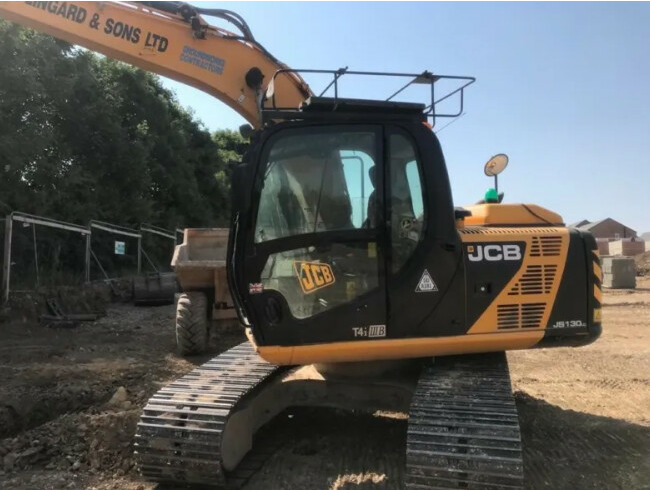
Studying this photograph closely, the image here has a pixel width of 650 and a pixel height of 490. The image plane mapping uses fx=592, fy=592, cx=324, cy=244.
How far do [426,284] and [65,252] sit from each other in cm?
1265

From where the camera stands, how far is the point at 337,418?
571cm

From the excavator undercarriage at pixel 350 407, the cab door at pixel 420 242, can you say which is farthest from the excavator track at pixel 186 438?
the cab door at pixel 420 242

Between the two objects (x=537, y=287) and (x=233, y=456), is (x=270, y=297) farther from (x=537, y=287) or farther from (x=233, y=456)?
(x=537, y=287)

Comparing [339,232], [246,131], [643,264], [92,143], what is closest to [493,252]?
[339,232]

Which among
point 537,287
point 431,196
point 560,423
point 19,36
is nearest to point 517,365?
point 560,423

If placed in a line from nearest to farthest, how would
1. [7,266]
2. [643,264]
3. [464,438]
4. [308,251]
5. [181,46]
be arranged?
[464,438], [308,251], [181,46], [7,266], [643,264]

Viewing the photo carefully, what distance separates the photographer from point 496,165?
5.27 metres

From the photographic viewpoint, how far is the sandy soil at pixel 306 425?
4262 millimetres

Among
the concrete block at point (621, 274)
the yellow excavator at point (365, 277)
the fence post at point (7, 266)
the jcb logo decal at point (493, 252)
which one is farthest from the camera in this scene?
the concrete block at point (621, 274)

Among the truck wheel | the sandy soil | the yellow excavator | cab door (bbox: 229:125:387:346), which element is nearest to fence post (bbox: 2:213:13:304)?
the sandy soil

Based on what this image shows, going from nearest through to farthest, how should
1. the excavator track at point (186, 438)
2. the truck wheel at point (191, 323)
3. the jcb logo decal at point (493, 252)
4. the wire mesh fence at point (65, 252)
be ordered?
the excavator track at point (186, 438), the jcb logo decal at point (493, 252), the truck wheel at point (191, 323), the wire mesh fence at point (65, 252)

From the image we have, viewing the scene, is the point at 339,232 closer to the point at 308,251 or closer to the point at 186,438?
the point at 308,251

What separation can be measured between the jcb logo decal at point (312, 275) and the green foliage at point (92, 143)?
A: 3.35 meters

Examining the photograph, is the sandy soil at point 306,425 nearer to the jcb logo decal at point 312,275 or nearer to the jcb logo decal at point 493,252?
the jcb logo decal at point 312,275
